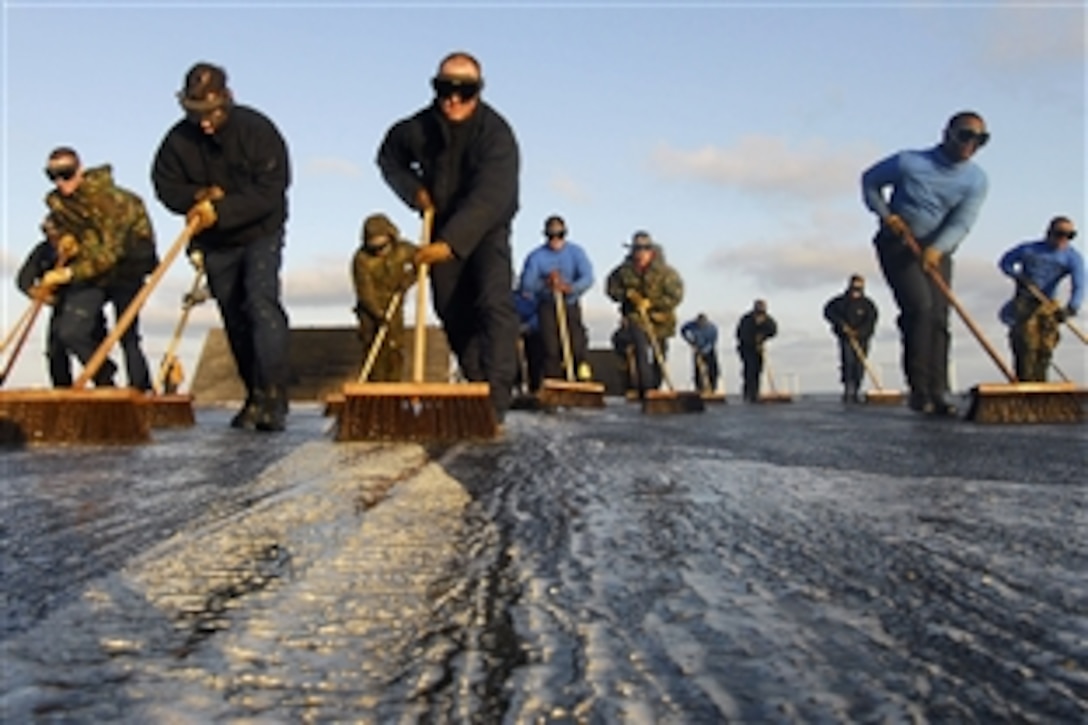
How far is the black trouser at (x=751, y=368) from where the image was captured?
2147 cm

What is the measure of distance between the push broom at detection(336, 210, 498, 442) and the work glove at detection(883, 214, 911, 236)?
486cm

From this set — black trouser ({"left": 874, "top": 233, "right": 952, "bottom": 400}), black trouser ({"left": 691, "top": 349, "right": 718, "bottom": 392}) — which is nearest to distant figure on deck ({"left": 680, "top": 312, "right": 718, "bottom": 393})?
black trouser ({"left": 691, "top": 349, "right": 718, "bottom": 392})

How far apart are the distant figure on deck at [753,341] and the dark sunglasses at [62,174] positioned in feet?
50.0

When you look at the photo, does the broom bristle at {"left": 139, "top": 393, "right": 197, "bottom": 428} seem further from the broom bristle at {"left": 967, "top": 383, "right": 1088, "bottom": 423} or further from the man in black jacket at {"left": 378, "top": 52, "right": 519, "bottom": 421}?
the broom bristle at {"left": 967, "top": 383, "right": 1088, "bottom": 423}

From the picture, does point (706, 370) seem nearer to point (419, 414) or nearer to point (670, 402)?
point (670, 402)

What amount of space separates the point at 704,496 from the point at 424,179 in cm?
343

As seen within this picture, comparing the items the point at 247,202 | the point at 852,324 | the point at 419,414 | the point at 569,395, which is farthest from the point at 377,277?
the point at 852,324

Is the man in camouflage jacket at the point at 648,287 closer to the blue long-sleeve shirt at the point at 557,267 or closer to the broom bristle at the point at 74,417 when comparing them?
the blue long-sleeve shirt at the point at 557,267

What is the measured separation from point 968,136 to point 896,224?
77cm

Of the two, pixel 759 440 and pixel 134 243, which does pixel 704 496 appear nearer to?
pixel 759 440

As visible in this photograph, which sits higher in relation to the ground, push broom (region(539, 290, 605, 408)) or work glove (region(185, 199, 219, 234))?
work glove (region(185, 199, 219, 234))

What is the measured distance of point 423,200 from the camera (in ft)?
17.3

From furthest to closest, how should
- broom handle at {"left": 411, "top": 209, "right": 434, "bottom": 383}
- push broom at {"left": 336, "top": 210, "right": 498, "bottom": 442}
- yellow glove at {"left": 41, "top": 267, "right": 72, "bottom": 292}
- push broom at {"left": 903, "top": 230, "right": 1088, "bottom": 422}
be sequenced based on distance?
1. yellow glove at {"left": 41, "top": 267, "right": 72, "bottom": 292}
2. push broom at {"left": 903, "top": 230, "right": 1088, "bottom": 422}
3. broom handle at {"left": 411, "top": 209, "right": 434, "bottom": 383}
4. push broom at {"left": 336, "top": 210, "right": 498, "bottom": 442}

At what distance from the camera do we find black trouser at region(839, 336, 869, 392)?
60.1ft
